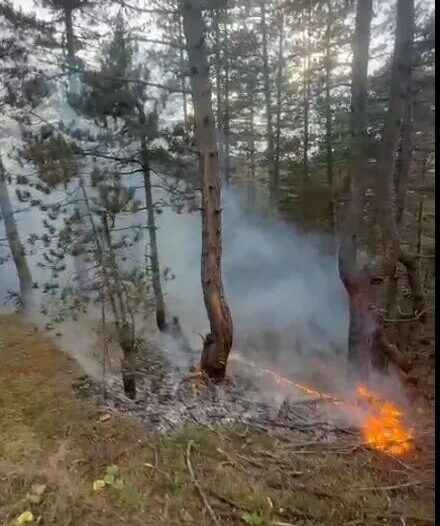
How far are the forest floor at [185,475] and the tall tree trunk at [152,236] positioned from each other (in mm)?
1879

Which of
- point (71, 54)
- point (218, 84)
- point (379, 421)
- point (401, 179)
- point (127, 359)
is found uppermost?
point (71, 54)

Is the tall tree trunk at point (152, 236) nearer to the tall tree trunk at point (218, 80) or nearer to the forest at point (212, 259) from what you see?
Result: the forest at point (212, 259)

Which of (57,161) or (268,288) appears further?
(268,288)

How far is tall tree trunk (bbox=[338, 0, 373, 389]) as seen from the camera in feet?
12.3

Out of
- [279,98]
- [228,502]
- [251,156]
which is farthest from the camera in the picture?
[251,156]

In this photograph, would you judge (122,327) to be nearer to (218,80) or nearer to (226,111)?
(226,111)

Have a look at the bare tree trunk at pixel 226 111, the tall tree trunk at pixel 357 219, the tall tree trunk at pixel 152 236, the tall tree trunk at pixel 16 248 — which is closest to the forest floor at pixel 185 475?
the tall tree trunk at pixel 357 219

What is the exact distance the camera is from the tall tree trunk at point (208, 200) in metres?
3.95

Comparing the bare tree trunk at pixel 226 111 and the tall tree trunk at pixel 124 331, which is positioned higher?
the bare tree trunk at pixel 226 111

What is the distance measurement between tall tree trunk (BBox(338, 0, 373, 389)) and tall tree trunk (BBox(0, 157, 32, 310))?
3.63m

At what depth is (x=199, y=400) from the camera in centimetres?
394

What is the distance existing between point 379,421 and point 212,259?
6.55 feet

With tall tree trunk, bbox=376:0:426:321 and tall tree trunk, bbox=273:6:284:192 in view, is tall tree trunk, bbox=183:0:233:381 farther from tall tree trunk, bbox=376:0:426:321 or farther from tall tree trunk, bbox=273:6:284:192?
tall tree trunk, bbox=376:0:426:321

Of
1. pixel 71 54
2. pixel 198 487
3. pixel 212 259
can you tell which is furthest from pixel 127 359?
pixel 71 54
